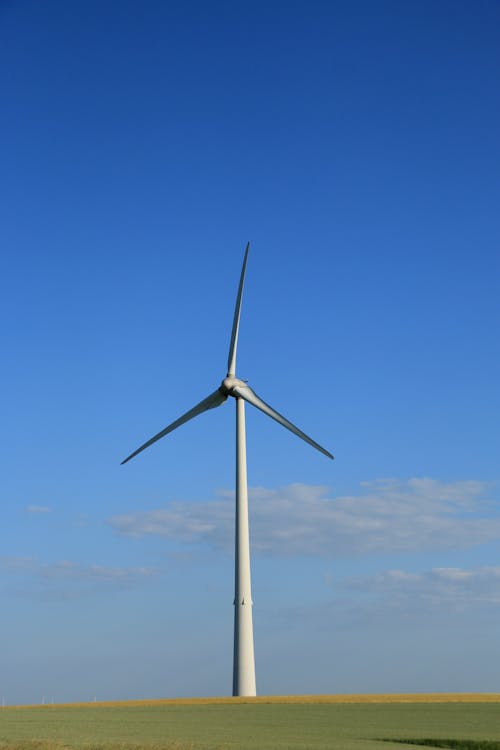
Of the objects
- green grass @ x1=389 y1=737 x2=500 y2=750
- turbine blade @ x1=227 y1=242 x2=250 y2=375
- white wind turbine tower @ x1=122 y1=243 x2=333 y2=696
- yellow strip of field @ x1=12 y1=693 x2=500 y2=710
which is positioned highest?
turbine blade @ x1=227 y1=242 x2=250 y2=375

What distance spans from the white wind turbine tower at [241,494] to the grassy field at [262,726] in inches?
96.1

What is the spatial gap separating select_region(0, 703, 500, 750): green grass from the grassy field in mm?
35

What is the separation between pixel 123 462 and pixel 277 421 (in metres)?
12.4

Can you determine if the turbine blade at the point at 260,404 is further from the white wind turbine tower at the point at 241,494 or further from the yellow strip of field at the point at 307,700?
the yellow strip of field at the point at 307,700

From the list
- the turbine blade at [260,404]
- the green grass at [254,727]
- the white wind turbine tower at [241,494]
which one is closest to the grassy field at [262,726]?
the green grass at [254,727]

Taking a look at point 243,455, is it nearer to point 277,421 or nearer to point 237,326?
point 277,421

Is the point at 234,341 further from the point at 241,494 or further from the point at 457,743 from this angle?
the point at 457,743

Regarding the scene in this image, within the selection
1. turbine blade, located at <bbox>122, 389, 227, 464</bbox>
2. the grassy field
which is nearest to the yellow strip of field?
the grassy field

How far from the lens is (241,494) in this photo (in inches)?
2899

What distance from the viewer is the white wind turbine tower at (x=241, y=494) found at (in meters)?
70.0

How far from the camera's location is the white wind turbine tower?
70.0 metres

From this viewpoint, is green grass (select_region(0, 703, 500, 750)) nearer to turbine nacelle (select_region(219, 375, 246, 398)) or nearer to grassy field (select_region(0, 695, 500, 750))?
grassy field (select_region(0, 695, 500, 750))

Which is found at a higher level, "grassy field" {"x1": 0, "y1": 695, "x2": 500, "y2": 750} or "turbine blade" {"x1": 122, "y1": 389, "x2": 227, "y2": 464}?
"turbine blade" {"x1": 122, "y1": 389, "x2": 227, "y2": 464}

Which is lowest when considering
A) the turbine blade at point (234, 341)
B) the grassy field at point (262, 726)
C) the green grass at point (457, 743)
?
the green grass at point (457, 743)
